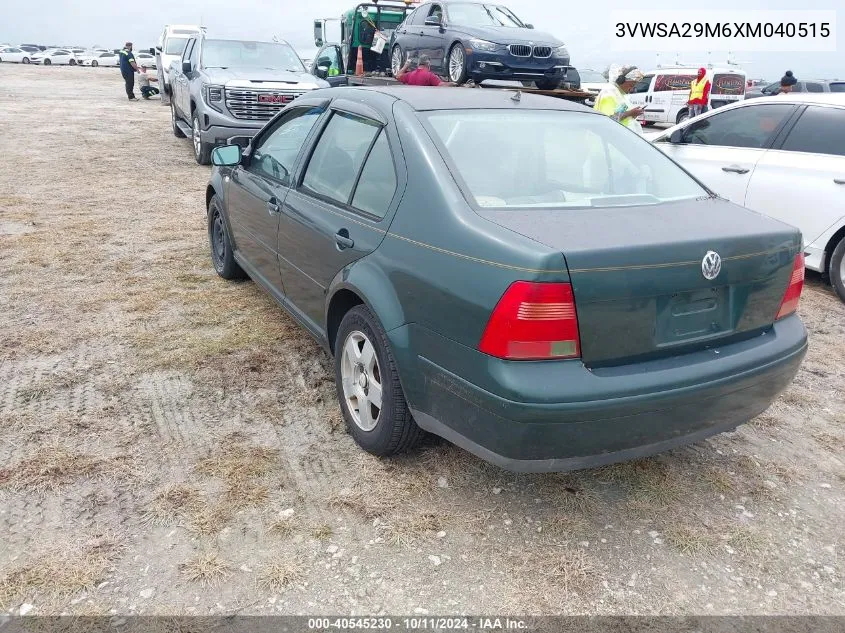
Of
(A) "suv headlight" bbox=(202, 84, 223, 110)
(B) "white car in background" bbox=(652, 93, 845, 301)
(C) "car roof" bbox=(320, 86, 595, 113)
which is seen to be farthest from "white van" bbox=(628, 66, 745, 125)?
(C) "car roof" bbox=(320, 86, 595, 113)

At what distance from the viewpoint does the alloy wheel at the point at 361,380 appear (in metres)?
3.09

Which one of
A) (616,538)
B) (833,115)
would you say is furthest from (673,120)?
(616,538)

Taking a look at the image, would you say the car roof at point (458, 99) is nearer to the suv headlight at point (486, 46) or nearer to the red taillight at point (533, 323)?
the red taillight at point (533, 323)

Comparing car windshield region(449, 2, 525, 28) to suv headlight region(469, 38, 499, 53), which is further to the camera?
car windshield region(449, 2, 525, 28)

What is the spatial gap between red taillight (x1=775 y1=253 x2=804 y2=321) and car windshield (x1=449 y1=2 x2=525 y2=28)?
9217mm

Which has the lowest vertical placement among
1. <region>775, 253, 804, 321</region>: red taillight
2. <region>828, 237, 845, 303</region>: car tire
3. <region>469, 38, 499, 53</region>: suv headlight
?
<region>828, 237, 845, 303</region>: car tire

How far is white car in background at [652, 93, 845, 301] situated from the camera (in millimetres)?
5633

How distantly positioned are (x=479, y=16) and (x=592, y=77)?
1281 centimetres

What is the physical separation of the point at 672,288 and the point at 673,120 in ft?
61.3

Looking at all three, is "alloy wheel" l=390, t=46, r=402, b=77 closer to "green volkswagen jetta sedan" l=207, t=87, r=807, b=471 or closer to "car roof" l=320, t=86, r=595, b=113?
"car roof" l=320, t=86, r=595, b=113

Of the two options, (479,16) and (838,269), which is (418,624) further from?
(479,16)

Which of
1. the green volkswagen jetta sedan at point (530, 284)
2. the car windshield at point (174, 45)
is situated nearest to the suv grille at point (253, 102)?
the green volkswagen jetta sedan at point (530, 284)

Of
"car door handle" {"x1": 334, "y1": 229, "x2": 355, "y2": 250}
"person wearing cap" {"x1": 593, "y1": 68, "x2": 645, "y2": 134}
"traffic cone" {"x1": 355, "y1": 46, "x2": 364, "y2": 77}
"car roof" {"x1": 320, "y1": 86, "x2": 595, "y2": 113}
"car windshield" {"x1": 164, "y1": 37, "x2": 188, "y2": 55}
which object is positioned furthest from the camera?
"car windshield" {"x1": 164, "y1": 37, "x2": 188, "y2": 55}

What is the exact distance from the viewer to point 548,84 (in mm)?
11133
